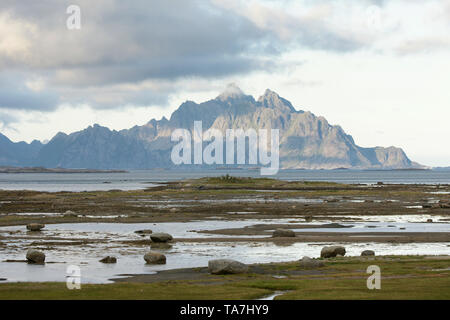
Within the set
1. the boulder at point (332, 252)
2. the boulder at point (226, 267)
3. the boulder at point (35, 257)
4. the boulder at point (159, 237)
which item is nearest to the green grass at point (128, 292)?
the boulder at point (226, 267)

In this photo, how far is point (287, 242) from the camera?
56344 mm

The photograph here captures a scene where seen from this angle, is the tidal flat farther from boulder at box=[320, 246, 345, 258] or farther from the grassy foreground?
boulder at box=[320, 246, 345, 258]

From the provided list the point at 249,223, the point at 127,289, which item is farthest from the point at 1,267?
the point at 249,223

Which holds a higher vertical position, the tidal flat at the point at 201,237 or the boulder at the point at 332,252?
the boulder at the point at 332,252

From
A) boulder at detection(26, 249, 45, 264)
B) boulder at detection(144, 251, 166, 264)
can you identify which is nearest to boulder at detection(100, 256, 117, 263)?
boulder at detection(144, 251, 166, 264)

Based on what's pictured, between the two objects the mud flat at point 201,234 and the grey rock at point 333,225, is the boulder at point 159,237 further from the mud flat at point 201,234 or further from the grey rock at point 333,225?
the grey rock at point 333,225

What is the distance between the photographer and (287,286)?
1249 inches

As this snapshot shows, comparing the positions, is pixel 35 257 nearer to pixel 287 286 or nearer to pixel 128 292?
pixel 128 292

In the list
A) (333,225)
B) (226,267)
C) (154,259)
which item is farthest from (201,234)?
(226,267)

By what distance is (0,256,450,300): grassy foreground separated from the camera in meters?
27.9

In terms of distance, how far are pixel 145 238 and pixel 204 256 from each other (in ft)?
46.4

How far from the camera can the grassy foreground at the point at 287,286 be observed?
91.5 ft
